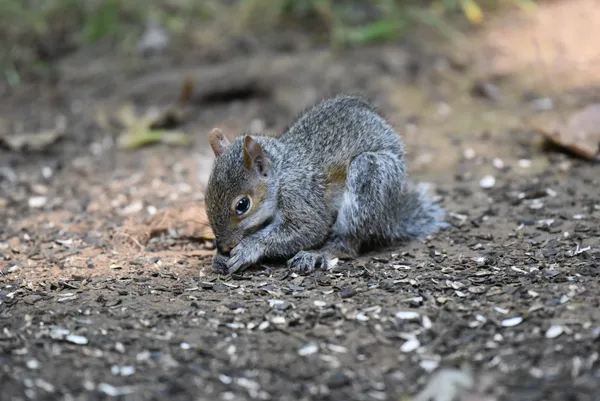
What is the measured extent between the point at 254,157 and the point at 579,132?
3.46 metres

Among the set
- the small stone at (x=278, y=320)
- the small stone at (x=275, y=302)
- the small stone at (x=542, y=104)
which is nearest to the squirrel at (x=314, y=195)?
the small stone at (x=275, y=302)

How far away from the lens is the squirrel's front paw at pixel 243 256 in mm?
5109

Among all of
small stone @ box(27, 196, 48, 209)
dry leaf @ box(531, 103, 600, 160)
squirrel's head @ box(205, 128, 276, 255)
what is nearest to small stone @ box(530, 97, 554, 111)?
dry leaf @ box(531, 103, 600, 160)

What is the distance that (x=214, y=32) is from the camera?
9.70 metres

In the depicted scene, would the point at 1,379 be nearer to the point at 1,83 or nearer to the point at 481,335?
the point at 481,335

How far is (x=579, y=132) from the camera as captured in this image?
273 inches

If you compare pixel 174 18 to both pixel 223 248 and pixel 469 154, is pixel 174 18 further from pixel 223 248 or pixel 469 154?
pixel 223 248

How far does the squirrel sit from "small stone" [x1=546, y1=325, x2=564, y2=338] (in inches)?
70.8

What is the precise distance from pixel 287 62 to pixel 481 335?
5.67 meters

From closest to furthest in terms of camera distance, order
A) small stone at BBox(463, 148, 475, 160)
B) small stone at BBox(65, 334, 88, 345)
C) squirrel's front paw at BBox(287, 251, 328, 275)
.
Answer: small stone at BBox(65, 334, 88, 345) → squirrel's front paw at BBox(287, 251, 328, 275) → small stone at BBox(463, 148, 475, 160)

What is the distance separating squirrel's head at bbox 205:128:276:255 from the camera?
16.5 ft

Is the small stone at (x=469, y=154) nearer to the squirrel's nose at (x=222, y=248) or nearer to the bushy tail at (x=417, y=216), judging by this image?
the bushy tail at (x=417, y=216)

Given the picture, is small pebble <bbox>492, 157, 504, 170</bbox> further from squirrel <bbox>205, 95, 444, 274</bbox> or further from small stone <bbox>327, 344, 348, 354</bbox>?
small stone <bbox>327, 344, 348, 354</bbox>

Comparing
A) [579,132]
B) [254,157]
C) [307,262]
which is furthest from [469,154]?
[254,157]
